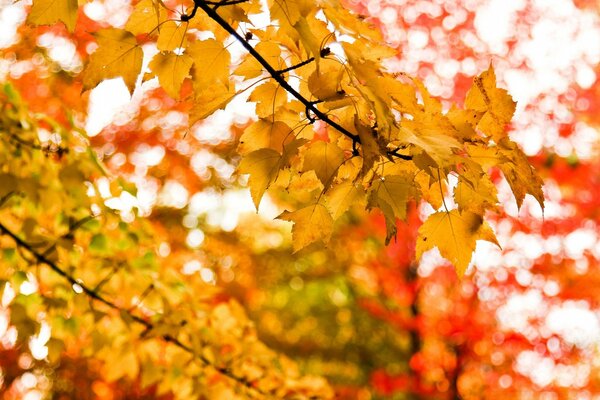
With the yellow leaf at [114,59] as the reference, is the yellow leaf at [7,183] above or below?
below

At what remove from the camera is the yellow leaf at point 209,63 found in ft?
3.10

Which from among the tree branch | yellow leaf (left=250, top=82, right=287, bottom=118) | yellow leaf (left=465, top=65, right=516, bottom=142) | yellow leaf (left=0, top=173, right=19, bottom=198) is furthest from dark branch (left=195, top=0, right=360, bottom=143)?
the tree branch

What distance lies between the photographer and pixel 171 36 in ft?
3.22

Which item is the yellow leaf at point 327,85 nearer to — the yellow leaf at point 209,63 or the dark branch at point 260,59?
the dark branch at point 260,59

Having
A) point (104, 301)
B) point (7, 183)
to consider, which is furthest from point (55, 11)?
point (104, 301)

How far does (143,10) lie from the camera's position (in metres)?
0.97

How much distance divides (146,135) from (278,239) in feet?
7.86

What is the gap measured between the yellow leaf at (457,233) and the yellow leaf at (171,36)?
53cm

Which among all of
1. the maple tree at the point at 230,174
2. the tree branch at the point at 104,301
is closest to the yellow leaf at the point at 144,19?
the maple tree at the point at 230,174

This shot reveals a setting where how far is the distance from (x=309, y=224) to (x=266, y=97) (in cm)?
23

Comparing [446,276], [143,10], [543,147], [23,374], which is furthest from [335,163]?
[23,374]

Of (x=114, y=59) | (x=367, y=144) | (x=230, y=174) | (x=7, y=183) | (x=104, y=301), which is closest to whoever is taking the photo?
(x=367, y=144)

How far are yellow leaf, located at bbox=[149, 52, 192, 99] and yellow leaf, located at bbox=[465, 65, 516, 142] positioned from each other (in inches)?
18.9

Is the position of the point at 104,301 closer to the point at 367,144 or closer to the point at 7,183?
the point at 7,183
